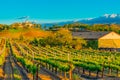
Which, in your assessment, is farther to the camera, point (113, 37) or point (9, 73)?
point (113, 37)

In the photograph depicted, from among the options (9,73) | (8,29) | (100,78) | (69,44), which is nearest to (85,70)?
(100,78)

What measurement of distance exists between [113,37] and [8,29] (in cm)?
7437

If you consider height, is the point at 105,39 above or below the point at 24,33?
Answer: above

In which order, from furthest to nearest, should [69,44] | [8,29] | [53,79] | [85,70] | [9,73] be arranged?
[8,29] < [69,44] < [85,70] < [9,73] < [53,79]

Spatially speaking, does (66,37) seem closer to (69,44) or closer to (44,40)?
(69,44)

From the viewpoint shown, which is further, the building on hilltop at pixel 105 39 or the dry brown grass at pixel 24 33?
the dry brown grass at pixel 24 33

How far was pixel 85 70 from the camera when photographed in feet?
125

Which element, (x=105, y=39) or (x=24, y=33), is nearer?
(x=105, y=39)

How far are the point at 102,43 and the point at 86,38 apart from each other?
4830 mm

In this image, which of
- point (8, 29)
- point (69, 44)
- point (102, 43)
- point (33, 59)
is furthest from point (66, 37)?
point (8, 29)

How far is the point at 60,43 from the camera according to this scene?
8325 cm

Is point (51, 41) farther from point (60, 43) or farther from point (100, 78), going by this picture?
point (100, 78)

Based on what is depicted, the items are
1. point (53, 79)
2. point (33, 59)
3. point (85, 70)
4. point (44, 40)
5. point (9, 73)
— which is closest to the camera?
point (53, 79)

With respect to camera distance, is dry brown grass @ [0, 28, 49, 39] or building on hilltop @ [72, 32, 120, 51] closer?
building on hilltop @ [72, 32, 120, 51]
